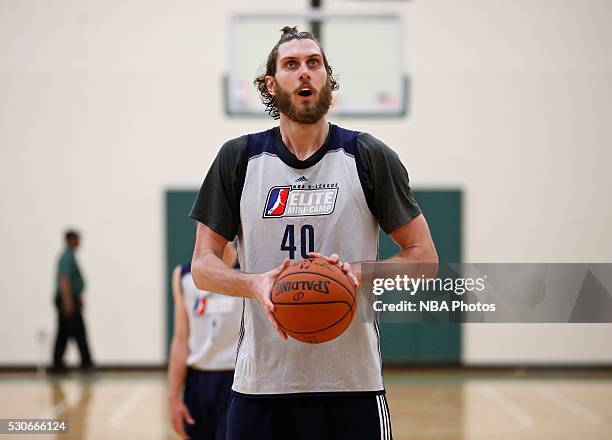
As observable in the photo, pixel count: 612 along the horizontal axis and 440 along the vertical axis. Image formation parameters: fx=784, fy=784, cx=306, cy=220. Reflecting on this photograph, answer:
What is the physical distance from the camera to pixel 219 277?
2422 mm

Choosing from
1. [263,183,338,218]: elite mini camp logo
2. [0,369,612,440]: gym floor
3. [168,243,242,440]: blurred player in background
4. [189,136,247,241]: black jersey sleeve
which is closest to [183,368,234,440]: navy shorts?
[168,243,242,440]: blurred player in background

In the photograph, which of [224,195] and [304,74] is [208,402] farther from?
[304,74]

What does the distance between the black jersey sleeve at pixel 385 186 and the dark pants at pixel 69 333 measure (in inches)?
312

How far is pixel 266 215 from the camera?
245 cm

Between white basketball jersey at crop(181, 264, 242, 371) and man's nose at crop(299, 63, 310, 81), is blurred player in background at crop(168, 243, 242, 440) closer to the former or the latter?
white basketball jersey at crop(181, 264, 242, 371)

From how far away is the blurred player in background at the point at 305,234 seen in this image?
2.42 m

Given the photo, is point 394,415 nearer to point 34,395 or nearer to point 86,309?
point 34,395

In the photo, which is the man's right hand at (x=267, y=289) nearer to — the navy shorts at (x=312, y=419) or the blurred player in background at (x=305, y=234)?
the blurred player in background at (x=305, y=234)

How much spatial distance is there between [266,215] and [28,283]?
8.41 m

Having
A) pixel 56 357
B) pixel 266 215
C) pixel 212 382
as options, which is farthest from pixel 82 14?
pixel 266 215

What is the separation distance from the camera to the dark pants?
9664mm

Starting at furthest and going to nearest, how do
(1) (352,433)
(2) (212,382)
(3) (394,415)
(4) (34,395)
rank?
(4) (34,395), (3) (394,415), (2) (212,382), (1) (352,433)

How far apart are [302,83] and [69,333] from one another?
802cm

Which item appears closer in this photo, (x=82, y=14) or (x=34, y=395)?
(x=34, y=395)
